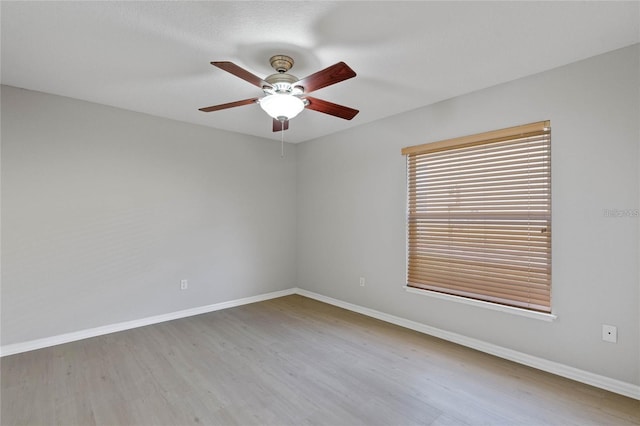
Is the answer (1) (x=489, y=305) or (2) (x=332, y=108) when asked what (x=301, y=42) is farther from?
(1) (x=489, y=305)

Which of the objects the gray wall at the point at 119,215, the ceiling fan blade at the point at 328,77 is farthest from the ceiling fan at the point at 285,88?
the gray wall at the point at 119,215

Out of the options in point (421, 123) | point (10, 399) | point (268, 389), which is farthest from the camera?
point (421, 123)

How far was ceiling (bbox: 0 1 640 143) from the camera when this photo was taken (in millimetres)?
1840

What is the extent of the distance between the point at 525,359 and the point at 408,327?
116cm

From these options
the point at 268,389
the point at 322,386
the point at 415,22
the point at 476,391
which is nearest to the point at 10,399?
the point at 268,389

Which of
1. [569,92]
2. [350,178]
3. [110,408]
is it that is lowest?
[110,408]

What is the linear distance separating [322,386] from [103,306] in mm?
2625

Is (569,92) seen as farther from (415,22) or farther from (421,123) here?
(415,22)

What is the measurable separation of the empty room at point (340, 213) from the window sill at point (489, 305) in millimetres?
23

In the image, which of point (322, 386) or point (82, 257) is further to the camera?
point (82, 257)

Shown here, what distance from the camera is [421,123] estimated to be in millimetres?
3459

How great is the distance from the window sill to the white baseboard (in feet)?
1.14

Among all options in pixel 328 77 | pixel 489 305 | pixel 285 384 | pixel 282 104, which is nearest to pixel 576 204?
pixel 489 305

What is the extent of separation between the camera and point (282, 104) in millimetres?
2256
